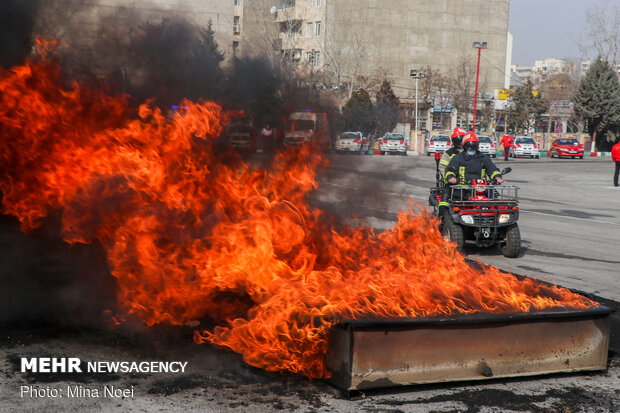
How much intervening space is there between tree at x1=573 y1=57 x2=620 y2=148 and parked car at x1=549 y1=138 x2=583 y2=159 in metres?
12.2

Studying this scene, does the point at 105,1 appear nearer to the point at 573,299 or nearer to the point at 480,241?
the point at 573,299

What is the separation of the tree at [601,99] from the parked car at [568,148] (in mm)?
12218

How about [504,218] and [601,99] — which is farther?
[601,99]

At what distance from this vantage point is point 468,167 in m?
11.3

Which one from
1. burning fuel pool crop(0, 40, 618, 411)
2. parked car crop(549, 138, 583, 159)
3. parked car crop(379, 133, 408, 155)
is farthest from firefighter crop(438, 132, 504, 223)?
parked car crop(549, 138, 583, 159)

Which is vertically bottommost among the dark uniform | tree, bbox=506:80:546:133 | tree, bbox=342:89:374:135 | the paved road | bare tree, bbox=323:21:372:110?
the paved road

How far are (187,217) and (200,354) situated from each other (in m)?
1.41

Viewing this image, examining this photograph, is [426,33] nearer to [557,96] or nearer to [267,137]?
[557,96]

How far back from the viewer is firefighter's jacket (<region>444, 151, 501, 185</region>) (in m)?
11.3

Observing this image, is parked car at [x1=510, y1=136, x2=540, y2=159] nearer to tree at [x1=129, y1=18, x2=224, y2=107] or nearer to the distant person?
tree at [x1=129, y1=18, x2=224, y2=107]

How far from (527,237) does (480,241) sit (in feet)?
9.96

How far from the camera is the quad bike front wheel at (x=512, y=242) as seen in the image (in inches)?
446

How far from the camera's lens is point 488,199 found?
11.4 metres

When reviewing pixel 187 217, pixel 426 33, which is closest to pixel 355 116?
pixel 187 217
